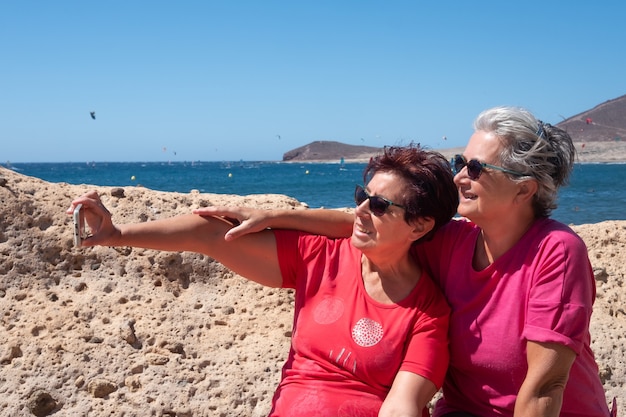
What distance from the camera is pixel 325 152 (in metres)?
140

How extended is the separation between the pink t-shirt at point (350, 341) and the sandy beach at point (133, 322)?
3.22 ft

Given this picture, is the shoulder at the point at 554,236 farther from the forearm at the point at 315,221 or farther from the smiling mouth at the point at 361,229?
the forearm at the point at 315,221

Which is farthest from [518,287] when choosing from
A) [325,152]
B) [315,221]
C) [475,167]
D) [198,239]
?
[325,152]

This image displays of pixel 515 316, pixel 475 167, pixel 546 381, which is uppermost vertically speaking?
pixel 475 167

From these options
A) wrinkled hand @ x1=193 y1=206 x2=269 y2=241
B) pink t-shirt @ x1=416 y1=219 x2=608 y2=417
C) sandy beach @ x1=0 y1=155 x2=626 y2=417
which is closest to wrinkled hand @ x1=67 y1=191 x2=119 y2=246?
wrinkled hand @ x1=193 y1=206 x2=269 y2=241

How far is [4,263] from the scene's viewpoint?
3855 millimetres

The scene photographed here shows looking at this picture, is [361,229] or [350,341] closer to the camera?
[350,341]

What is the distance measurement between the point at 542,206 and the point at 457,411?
860mm

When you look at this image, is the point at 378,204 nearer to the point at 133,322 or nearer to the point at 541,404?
the point at 541,404

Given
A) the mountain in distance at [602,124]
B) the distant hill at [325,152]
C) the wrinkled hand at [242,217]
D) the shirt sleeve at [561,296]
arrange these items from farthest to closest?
the distant hill at [325,152] < the mountain in distance at [602,124] < the wrinkled hand at [242,217] < the shirt sleeve at [561,296]

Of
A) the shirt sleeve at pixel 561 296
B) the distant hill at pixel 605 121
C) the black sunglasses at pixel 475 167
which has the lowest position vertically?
the shirt sleeve at pixel 561 296

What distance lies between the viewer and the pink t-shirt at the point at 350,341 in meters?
2.47

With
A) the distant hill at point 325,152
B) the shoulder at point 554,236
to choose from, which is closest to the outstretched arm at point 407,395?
the shoulder at point 554,236

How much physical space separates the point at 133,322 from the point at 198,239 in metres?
1.23
